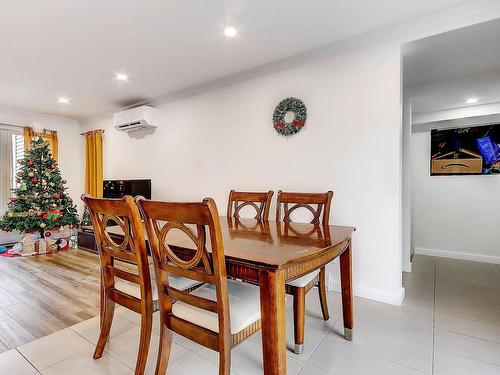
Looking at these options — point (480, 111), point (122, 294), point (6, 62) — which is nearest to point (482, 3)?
point (480, 111)

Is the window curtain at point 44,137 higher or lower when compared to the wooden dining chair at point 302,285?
higher

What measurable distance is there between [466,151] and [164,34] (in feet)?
13.5

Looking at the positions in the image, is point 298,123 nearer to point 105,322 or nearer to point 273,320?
point 273,320

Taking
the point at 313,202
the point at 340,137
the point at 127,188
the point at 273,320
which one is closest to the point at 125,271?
the point at 273,320

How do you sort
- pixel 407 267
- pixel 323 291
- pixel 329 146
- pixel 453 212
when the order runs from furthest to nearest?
pixel 453 212 < pixel 407 267 < pixel 329 146 < pixel 323 291

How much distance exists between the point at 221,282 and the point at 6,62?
3.51 meters

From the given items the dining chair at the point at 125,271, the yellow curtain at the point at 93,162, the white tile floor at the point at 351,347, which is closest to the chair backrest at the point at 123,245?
the dining chair at the point at 125,271

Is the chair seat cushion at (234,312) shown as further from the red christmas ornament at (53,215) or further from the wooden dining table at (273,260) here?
the red christmas ornament at (53,215)

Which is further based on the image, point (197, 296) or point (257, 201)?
point (257, 201)

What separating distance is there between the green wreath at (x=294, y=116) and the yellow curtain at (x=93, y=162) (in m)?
3.70

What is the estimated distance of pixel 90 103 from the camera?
4.38 meters

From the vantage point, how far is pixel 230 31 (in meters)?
2.35

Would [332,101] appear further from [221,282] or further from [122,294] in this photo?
[122,294]

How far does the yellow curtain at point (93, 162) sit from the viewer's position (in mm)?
5062
